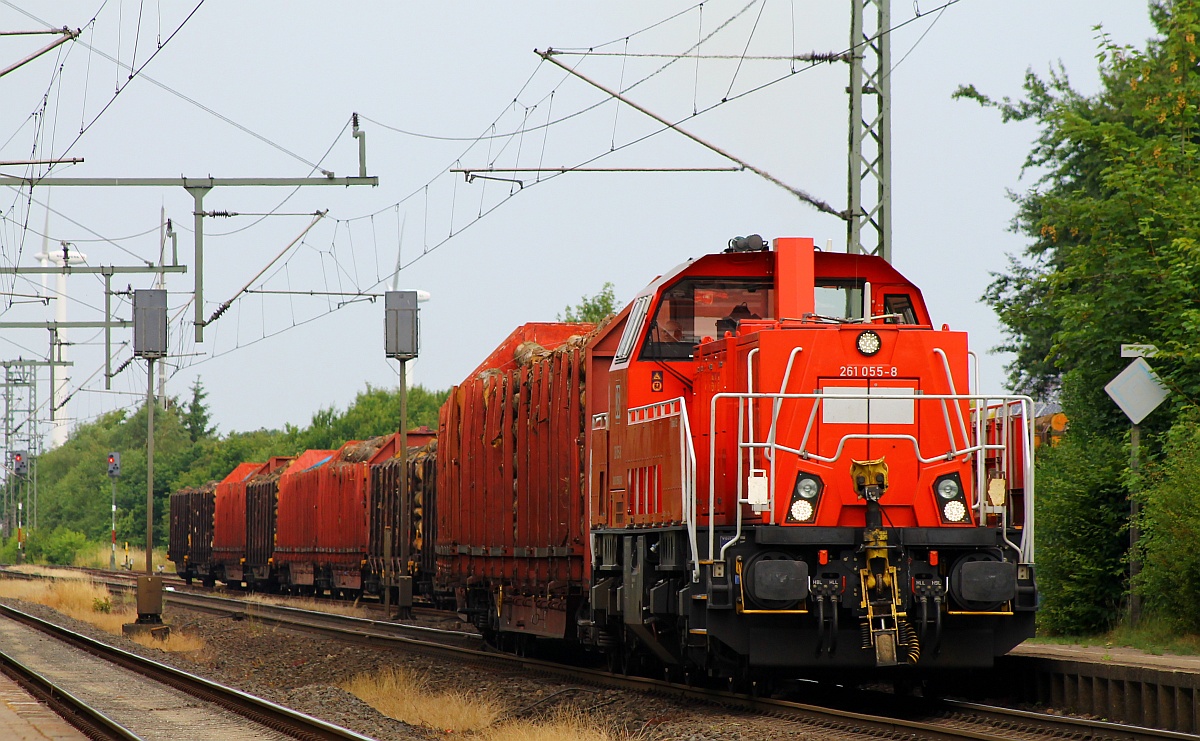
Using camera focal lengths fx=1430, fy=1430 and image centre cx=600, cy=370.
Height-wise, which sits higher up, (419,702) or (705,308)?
(705,308)

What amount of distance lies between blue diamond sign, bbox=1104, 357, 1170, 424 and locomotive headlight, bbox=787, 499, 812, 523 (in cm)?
547

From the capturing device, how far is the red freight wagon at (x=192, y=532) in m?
47.4

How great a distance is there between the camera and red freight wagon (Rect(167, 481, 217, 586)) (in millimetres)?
47375

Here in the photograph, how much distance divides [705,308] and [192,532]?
40473 millimetres

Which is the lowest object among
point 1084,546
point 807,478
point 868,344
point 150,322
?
point 1084,546

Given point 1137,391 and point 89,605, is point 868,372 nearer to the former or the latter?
point 1137,391

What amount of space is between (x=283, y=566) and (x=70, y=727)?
27.0 m

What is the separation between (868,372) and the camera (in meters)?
11.1

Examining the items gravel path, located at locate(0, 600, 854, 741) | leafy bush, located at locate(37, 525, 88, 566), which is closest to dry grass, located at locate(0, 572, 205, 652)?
gravel path, located at locate(0, 600, 854, 741)

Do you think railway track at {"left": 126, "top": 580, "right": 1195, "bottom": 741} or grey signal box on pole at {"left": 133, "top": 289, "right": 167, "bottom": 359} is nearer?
railway track at {"left": 126, "top": 580, "right": 1195, "bottom": 741}

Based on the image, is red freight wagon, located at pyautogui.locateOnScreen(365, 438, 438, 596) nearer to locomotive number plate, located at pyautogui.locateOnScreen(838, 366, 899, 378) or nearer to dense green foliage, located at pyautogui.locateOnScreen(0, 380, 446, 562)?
locomotive number plate, located at pyautogui.locateOnScreen(838, 366, 899, 378)

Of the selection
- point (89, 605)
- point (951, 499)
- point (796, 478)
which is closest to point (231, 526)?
point (89, 605)

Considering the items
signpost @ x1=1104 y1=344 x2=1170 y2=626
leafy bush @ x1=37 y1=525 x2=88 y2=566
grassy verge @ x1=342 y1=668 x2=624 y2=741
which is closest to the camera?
grassy verge @ x1=342 y1=668 x2=624 y2=741

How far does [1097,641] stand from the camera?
49.8 feet
